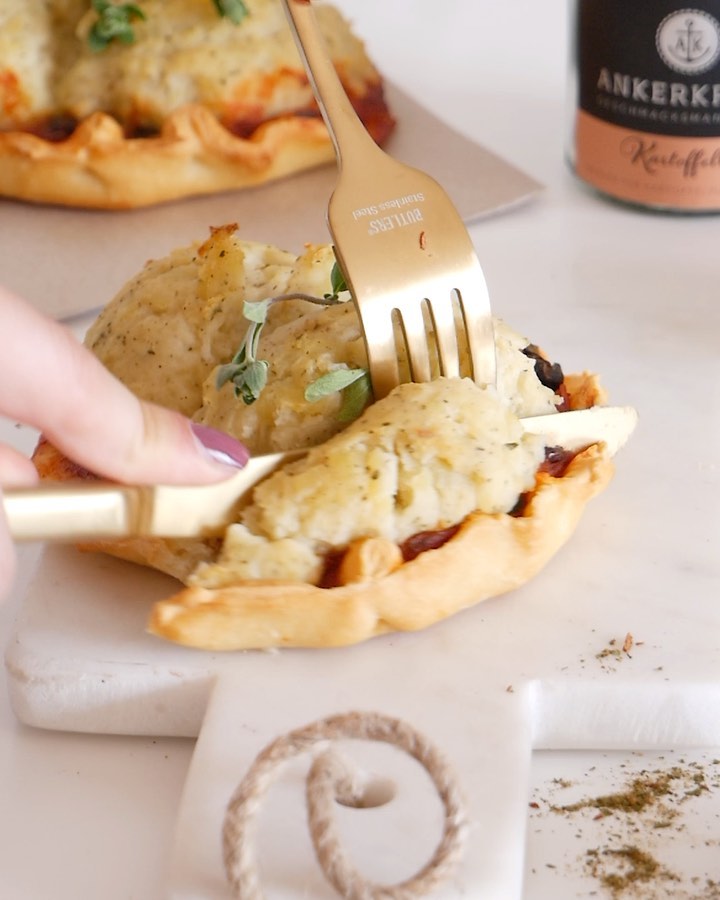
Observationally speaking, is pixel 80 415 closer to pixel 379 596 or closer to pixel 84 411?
pixel 84 411

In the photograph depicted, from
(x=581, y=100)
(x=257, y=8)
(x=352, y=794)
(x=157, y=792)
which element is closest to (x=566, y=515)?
(x=352, y=794)

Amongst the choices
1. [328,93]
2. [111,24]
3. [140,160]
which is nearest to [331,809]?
[328,93]

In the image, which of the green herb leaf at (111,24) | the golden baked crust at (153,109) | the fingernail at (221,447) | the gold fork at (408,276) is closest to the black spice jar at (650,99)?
the golden baked crust at (153,109)

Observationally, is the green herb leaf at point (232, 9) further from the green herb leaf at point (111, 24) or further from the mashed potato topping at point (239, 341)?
the mashed potato topping at point (239, 341)

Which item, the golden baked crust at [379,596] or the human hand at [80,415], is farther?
the golden baked crust at [379,596]

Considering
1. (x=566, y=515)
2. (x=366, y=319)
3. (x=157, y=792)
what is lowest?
(x=157, y=792)

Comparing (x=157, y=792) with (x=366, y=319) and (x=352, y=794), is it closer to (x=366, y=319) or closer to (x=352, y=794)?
(x=352, y=794)

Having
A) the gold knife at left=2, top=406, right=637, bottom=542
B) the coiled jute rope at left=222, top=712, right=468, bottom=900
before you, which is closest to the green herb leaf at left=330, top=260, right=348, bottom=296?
the gold knife at left=2, top=406, right=637, bottom=542
